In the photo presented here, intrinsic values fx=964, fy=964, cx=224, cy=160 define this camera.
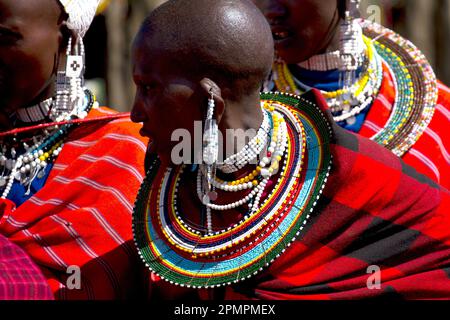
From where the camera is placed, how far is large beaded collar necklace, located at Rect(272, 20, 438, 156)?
448 centimetres

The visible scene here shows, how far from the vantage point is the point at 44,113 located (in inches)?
166

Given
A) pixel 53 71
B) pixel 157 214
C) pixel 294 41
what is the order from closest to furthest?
pixel 157 214 → pixel 53 71 → pixel 294 41

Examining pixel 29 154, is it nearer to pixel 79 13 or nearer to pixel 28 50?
pixel 28 50

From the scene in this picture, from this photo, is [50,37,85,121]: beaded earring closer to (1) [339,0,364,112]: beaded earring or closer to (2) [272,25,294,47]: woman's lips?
(2) [272,25,294,47]: woman's lips

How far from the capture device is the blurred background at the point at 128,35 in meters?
8.81

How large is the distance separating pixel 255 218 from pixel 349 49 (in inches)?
61.6

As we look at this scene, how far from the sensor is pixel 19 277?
145 inches

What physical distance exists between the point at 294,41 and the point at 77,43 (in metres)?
1.05

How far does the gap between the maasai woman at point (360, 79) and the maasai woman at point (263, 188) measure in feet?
3.49

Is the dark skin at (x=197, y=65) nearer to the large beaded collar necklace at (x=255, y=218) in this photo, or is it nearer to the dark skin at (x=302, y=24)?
the large beaded collar necklace at (x=255, y=218)

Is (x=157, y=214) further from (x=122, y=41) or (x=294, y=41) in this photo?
(x=122, y=41)

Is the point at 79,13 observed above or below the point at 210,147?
above

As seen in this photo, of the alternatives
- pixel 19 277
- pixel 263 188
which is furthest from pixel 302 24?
pixel 19 277

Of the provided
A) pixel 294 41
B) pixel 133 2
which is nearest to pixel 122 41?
pixel 133 2
